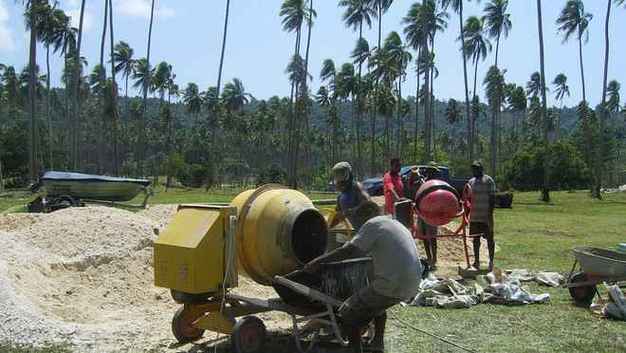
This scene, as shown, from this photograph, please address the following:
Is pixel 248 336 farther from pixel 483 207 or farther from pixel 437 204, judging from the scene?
pixel 483 207

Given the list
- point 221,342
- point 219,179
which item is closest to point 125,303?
point 221,342

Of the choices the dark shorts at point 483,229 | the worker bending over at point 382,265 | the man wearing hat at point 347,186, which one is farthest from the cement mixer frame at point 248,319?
the dark shorts at point 483,229

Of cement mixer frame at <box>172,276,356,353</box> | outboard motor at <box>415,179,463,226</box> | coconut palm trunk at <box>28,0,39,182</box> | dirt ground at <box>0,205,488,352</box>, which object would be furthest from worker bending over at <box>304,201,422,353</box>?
coconut palm trunk at <box>28,0,39,182</box>

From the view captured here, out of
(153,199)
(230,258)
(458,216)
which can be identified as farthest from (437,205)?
(153,199)

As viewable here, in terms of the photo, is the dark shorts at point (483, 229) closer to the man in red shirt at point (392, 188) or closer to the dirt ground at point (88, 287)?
the dirt ground at point (88, 287)

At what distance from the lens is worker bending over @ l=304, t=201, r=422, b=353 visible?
6184 mm

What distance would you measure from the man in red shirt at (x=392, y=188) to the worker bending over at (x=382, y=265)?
5.79 meters

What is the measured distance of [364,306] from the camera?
630 cm

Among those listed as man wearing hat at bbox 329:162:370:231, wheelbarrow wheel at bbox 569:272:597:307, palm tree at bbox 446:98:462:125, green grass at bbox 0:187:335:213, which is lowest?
wheelbarrow wheel at bbox 569:272:597:307

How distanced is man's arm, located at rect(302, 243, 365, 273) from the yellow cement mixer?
0.23 meters

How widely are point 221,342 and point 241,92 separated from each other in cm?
8301

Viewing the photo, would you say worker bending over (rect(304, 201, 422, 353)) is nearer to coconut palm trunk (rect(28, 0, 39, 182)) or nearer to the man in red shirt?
the man in red shirt

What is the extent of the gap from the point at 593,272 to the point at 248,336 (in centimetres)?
492

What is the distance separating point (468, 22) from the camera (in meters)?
61.0
